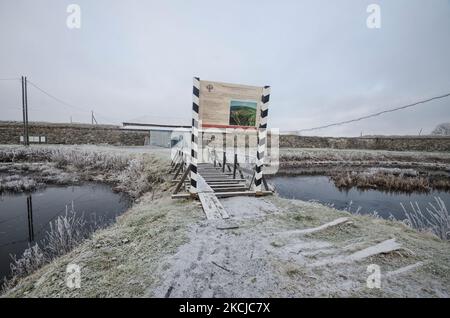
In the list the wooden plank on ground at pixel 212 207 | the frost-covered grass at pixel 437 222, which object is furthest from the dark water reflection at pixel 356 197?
the wooden plank on ground at pixel 212 207

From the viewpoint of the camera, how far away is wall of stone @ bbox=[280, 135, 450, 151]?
34.1 meters

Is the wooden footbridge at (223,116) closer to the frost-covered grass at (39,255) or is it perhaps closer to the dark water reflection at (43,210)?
the frost-covered grass at (39,255)

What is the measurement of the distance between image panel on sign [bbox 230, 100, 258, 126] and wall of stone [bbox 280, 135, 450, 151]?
32.7 m

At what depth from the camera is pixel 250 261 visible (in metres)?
2.45

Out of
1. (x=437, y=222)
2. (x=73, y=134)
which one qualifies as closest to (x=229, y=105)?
(x=437, y=222)

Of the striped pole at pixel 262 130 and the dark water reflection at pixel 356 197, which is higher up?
the striped pole at pixel 262 130

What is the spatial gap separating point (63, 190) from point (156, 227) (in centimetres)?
980

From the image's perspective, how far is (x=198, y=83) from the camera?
474 centimetres

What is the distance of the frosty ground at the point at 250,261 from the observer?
2.01 metres

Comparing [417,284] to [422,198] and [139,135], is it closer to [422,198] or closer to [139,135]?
[422,198]

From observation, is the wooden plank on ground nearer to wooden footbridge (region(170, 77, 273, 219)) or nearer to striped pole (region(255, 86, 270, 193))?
wooden footbridge (region(170, 77, 273, 219))

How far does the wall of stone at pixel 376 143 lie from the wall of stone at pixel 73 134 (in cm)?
2636
